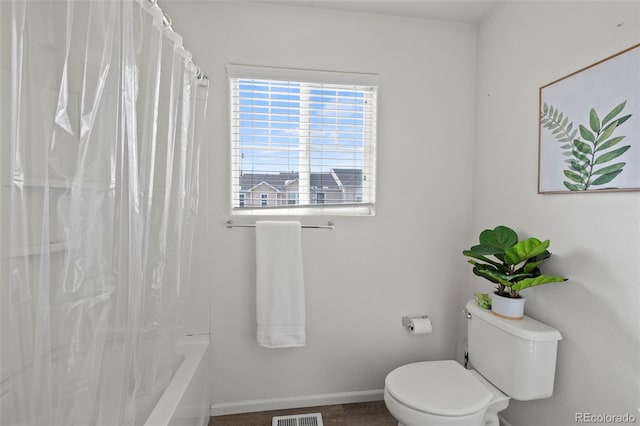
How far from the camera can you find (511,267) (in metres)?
1.50

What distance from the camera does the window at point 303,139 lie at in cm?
178

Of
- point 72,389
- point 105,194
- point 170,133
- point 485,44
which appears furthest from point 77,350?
point 485,44

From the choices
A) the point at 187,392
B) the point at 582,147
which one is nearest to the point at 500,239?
the point at 582,147

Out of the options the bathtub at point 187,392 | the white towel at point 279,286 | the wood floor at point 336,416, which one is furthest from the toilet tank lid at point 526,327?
the bathtub at point 187,392

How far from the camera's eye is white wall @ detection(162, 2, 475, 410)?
1.75m

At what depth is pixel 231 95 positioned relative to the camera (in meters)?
1.74

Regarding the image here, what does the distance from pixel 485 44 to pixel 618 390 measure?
1837 mm

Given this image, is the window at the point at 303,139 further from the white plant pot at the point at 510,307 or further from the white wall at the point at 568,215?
the white plant pot at the point at 510,307

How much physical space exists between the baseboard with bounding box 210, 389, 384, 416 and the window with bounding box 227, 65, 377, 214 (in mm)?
1127

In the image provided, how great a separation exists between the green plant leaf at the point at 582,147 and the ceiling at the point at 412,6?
1.00 metres

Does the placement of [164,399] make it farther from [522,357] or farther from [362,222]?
[522,357]

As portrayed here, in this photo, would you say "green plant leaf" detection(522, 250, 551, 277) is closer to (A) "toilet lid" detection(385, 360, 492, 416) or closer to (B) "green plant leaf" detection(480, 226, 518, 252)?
(B) "green plant leaf" detection(480, 226, 518, 252)

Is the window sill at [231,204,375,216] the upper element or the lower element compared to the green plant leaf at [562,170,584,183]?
lower

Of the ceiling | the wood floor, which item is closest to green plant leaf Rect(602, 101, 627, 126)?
the ceiling
